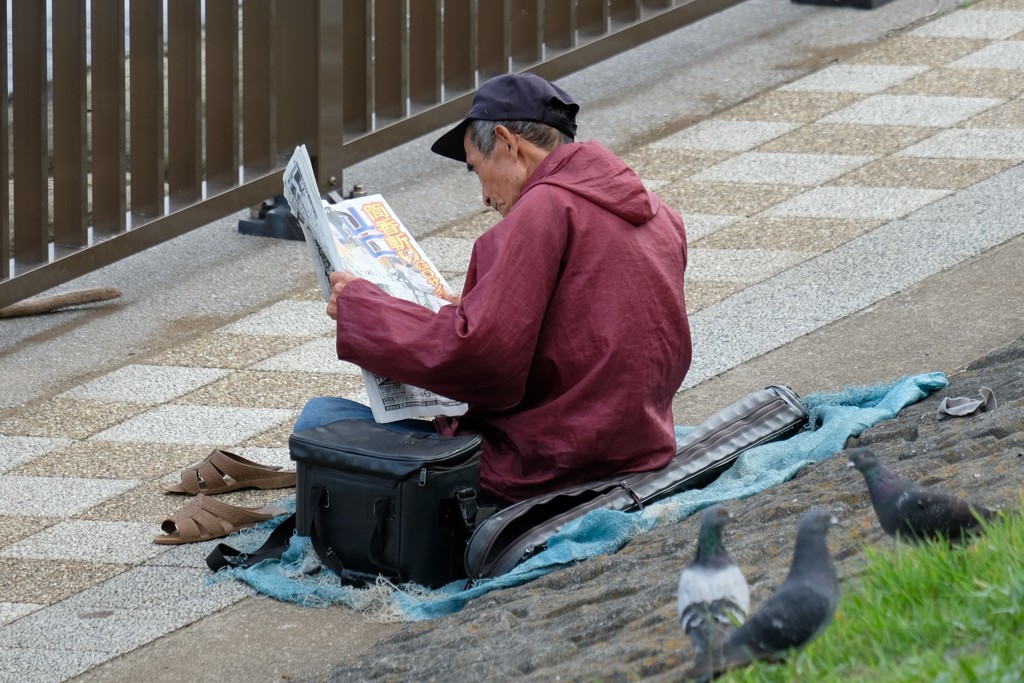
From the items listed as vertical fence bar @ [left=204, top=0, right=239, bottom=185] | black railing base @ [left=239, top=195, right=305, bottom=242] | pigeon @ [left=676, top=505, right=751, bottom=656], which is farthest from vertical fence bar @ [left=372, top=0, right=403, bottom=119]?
pigeon @ [left=676, top=505, right=751, bottom=656]

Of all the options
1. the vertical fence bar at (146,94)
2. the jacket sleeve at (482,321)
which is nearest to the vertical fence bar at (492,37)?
the vertical fence bar at (146,94)

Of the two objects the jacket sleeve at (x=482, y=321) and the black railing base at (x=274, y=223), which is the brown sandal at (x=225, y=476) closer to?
the jacket sleeve at (x=482, y=321)

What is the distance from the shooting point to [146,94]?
20.8 feet

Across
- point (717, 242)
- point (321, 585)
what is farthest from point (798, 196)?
point (321, 585)

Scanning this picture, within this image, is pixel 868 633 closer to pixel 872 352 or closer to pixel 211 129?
pixel 872 352

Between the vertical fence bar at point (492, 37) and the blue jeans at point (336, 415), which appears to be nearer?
the blue jeans at point (336, 415)

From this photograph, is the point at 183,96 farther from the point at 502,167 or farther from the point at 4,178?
the point at 502,167

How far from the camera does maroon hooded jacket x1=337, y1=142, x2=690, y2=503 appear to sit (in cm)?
373

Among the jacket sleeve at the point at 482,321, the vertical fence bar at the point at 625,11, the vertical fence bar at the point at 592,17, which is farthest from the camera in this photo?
the vertical fence bar at the point at 625,11

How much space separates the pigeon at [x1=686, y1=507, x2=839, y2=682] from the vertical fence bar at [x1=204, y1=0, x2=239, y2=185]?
15.4ft

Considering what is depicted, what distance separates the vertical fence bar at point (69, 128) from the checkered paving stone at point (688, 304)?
2.09 ft

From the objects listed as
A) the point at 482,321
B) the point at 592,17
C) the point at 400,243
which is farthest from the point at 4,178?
the point at 592,17

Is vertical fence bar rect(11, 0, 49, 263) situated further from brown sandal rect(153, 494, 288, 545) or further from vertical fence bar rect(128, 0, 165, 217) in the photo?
brown sandal rect(153, 494, 288, 545)

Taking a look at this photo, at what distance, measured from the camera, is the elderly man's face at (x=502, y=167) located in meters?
3.95
